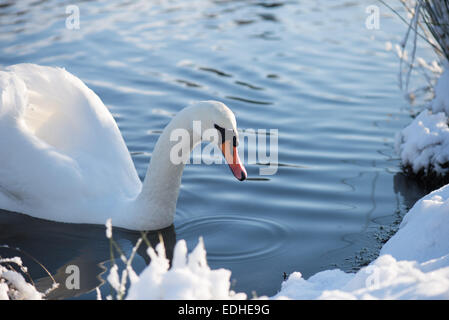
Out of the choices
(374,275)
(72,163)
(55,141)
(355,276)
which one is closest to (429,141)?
(72,163)

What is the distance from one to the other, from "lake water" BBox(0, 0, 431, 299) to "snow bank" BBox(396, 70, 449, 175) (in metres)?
0.21

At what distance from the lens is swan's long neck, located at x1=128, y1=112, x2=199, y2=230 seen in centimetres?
512

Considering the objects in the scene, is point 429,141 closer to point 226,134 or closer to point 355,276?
A: point 226,134

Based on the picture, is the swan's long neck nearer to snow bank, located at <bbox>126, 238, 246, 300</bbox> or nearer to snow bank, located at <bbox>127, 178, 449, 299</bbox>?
snow bank, located at <bbox>127, 178, 449, 299</bbox>

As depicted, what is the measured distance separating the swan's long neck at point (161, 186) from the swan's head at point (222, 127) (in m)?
0.26

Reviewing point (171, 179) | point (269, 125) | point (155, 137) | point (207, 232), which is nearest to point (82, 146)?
point (171, 179)

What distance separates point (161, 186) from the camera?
17.2 ft

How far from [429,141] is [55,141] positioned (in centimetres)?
355

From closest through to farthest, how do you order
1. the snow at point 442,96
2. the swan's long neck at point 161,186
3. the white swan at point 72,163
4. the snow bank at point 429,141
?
the swan's long neck at point 161,186, the white swan at point 72,163, the snow bank at point 429,141, the snow at point 442,96

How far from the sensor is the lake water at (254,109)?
5.17 meters

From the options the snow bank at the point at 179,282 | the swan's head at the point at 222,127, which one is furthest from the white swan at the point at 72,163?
the snow bank at the point at 179,282

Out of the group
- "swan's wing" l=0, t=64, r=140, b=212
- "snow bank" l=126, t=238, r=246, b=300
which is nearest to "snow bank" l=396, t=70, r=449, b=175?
"swan's wing" l=0, t=64, r=140, b=212

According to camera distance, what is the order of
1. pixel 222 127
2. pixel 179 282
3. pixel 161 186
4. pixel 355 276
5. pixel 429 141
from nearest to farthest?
1. pixel 179 282
2. pixel 355 276
3. pixel 222 127
4. pixel 161 186
5. pixel 429 141

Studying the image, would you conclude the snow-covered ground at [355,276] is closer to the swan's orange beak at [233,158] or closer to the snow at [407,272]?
the snow at [407,272]
